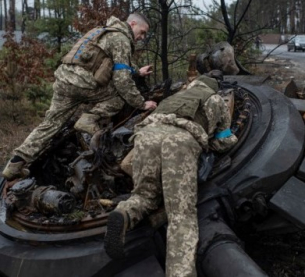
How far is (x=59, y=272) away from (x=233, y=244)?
135 cm

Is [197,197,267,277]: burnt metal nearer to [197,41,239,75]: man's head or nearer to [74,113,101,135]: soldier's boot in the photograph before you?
[74,113,101,135]: soldier's boot

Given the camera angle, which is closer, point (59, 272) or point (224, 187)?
point (59, 272)

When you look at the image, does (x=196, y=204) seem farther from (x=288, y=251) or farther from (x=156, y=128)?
(x=288, y=251)

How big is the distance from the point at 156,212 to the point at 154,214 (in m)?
0.04

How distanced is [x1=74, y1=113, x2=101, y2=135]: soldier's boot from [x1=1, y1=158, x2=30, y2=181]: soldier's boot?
26.2 inches

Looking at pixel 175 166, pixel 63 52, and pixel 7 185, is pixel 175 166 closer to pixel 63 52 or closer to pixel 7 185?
pixel 7 185

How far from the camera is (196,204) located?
13.4 feet

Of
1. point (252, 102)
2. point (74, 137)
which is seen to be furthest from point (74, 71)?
point (252, 102)

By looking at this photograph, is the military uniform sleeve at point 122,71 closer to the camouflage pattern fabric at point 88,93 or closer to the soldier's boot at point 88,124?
the camouflage pattern fabric at point 88,93

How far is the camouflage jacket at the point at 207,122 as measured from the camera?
413 cm

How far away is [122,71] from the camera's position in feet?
17.1

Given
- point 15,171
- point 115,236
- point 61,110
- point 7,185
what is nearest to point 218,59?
point 61,110

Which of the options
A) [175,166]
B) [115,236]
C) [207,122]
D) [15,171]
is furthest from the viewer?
[15,171]

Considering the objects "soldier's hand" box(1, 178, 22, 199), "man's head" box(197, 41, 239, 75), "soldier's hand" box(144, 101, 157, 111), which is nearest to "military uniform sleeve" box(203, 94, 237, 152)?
"soldier's hand" box(144, 101, 157, 111)
